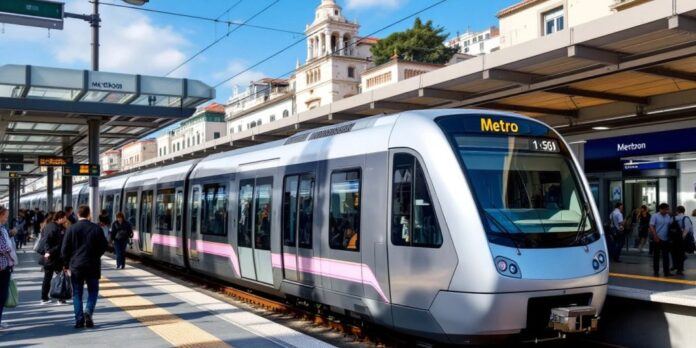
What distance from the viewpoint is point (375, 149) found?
8305 millimetres

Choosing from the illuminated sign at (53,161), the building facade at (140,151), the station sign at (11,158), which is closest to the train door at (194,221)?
the illuminated sign at (53,161)

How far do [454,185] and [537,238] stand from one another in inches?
41.1

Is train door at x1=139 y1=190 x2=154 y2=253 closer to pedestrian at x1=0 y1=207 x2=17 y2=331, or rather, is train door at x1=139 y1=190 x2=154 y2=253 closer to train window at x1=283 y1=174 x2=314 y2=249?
train window at x1=283 y1=174 x2=314 y2=249

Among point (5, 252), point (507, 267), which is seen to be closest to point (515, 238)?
point (507, 267)

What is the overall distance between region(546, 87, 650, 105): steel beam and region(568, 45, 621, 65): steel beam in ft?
6.89

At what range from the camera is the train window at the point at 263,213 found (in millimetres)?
10945

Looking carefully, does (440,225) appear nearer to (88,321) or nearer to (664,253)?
(88,321)

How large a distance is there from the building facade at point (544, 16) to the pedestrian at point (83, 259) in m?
26.1

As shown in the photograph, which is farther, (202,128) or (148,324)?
(202,128)

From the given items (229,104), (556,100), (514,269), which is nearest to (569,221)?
(514,269)

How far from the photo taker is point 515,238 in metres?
6.93

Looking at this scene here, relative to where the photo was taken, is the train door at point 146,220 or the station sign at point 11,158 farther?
the station sign at point 11,158

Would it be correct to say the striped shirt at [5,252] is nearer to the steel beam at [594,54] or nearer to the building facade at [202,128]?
the steel beam at [594,54]

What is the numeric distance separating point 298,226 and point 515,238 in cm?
385
